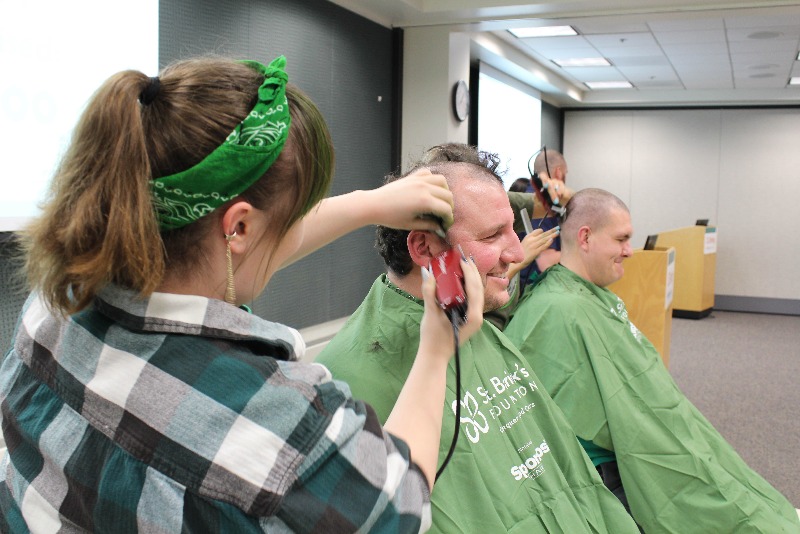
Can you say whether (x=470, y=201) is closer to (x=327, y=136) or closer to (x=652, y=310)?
(x=327, y=136)

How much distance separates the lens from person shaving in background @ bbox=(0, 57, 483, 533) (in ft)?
2.33

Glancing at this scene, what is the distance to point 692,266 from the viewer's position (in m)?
8.71

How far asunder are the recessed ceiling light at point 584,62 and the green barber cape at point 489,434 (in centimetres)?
691

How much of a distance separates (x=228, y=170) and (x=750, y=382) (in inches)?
236

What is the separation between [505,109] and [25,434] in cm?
775

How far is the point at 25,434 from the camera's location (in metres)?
0.77

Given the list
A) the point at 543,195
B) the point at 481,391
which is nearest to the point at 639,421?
the point at 481,391

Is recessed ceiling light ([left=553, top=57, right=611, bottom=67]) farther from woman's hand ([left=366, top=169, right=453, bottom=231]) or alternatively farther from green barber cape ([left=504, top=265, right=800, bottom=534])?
woman's hand ([left=366, top=169, right=453, bottom=231])

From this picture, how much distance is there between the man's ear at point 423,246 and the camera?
5.01ft

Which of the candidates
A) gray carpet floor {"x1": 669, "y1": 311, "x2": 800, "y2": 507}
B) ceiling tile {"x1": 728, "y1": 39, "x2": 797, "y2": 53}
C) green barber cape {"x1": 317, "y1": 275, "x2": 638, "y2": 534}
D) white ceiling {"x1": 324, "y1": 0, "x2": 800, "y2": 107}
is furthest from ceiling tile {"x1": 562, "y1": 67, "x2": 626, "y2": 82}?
green barber cape {"x1": 317, "y1": 275, "x2": 638, "y2": 534}

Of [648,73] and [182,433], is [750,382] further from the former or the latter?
[182,433]

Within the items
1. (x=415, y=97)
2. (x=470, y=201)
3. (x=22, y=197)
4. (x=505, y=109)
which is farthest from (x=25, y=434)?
(x=505, y=109)

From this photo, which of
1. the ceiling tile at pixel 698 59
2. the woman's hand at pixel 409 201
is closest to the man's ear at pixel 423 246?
the woman's hand at pixel 409 201

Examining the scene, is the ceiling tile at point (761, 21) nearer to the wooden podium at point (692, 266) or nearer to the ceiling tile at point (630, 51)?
the ceiling tile at point (630, 51)
